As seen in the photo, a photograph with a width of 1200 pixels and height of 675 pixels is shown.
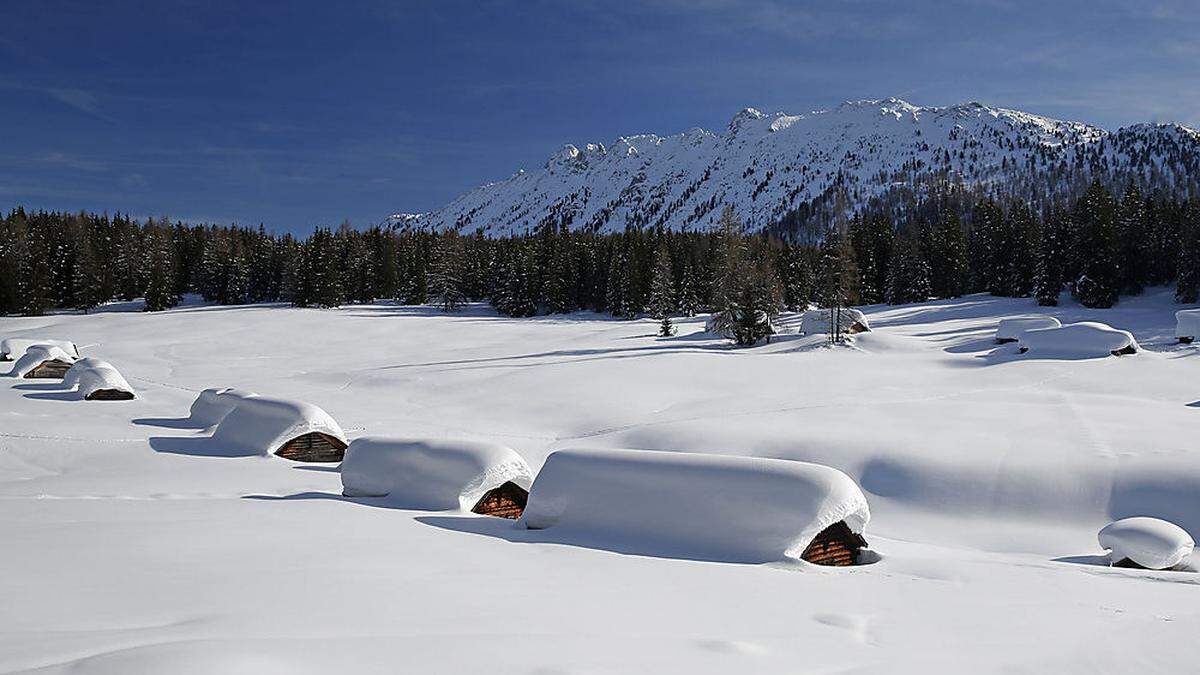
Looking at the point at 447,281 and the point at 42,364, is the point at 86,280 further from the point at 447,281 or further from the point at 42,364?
the point at 42,364

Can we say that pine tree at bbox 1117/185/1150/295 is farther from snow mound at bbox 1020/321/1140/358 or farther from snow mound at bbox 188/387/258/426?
snow mound at bbox 188/387/258/426

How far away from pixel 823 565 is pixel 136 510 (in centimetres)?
1312

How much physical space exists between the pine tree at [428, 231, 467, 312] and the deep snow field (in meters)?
46.5

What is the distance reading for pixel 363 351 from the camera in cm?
5966

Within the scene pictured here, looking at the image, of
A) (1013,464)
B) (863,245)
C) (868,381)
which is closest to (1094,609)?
(1013,464)

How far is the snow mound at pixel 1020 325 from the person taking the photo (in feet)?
162

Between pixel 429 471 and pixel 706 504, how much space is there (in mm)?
7551

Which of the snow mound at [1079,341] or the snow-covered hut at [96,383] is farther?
the snow mound at [1079,341]

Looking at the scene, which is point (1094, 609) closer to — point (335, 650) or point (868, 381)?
point (335, 650)

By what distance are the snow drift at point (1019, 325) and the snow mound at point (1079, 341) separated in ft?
5.27

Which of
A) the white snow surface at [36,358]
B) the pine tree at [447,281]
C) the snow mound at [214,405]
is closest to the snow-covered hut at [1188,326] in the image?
the snow mound at [214,405]

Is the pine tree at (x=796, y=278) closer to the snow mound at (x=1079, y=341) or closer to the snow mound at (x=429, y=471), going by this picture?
the snow mound at (x=1079, y=341)

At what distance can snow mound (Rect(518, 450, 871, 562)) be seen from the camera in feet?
40.1

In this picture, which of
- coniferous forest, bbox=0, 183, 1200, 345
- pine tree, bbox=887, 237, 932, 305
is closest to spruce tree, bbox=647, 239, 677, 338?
coniferous forest, bbox=0, 183, 1200, 345
